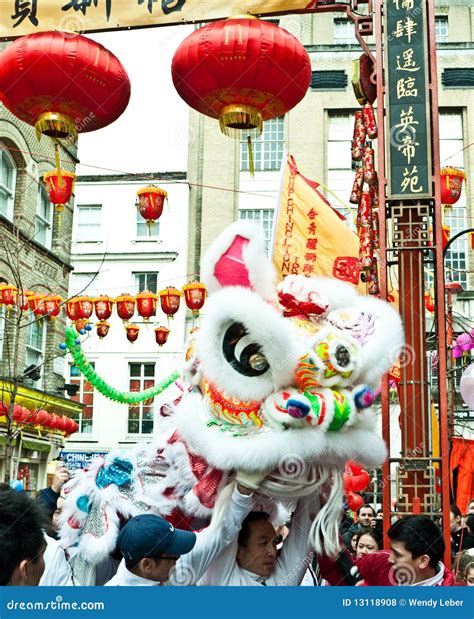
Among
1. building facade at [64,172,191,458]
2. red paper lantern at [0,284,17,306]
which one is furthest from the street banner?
building facade at [64,172,191,458]

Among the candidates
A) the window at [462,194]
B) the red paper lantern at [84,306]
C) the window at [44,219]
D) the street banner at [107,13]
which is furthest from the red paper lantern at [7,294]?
the window at [462,194]

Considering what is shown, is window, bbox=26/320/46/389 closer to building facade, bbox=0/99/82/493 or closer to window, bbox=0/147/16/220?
building facade, bbox=0/99/82/493

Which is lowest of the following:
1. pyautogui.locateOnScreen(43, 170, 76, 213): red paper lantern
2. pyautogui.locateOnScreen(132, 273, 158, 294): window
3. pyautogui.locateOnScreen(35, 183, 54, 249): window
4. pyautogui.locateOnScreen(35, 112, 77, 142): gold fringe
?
pyautogui.locateOnScreen(35, 112, 77, 142): gold fringe

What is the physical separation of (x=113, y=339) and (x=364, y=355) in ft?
74.7

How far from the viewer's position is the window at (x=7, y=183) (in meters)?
18.3

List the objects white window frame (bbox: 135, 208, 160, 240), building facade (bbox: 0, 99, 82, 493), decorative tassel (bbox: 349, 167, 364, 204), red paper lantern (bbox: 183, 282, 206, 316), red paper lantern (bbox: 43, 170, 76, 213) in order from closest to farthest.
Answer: decorative tassel (bbox: 349, 167, 364, 204)
red paper lantern (bbox: 43, 170, 76, 213)
red paper lantern (bbox: 183, 282, 206, 316)
building facade (bbox: 0, 99, 82, 493)
white window frame (bbox: 135, 208, 160, 240)

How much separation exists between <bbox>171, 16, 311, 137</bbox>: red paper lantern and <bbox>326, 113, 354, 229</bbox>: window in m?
17.4

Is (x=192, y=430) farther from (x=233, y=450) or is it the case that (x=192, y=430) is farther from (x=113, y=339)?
(x=113, y=339)

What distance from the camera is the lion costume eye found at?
11.6ft

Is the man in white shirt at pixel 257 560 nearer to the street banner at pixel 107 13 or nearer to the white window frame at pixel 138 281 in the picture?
the street banner at pixel 107 13

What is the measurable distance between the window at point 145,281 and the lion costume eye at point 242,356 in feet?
72.2

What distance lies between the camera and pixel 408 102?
248 inches
